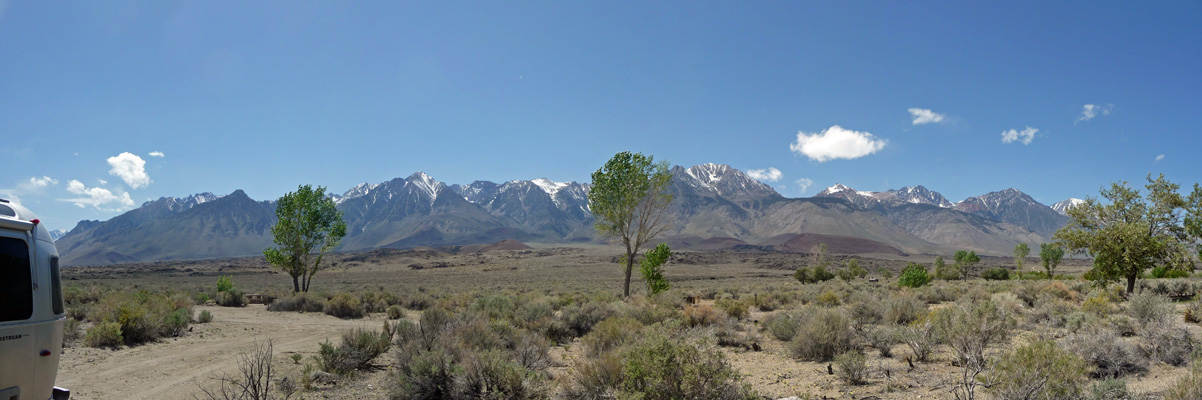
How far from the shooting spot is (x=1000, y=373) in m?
6.10

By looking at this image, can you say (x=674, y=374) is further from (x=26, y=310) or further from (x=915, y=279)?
(x=915, y=279)

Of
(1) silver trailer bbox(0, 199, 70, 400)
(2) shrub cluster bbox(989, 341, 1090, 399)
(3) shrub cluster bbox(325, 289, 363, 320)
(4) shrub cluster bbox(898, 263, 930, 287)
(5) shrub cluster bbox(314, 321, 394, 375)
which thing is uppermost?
(1) silver trailer bbox(0, 199, 70, 400)

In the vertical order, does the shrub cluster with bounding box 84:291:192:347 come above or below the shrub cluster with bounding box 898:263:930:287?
above

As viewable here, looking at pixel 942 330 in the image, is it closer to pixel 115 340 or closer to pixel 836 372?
pixel 836 372

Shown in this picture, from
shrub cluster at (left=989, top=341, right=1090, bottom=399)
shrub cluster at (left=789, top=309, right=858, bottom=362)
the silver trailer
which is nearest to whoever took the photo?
the silver trailer

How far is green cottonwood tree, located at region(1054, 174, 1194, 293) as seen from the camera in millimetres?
17734

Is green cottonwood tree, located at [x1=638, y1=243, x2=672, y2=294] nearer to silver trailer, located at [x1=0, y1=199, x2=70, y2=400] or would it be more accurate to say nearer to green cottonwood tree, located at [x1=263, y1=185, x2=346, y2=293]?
green cottonwood tree, located at [x1=263, y1=185, x2=346, y2=293]

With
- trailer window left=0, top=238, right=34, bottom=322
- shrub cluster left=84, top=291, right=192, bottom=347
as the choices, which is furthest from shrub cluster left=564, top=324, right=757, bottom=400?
shrub cluster left=84, top=291, right=192, bottom=347

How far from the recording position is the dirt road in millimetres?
8750

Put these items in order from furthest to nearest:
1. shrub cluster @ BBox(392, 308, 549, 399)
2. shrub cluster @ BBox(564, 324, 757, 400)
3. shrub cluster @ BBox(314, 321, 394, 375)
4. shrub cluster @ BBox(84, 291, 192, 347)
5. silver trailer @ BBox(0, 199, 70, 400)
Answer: shrub cluster @ BBox(84, 291, 192, 347) → shrub cluster @ BBox(314, 321, 394, 375) → shrub cluster @ BBox(392, 308, 549, 399) → shrub cluster @ BBox(564, 324, 757, 400) → silver trailer @ BBox(0, 199, 70, 400)

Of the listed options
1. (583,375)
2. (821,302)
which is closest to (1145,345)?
(583,375)

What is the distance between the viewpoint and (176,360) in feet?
36.3

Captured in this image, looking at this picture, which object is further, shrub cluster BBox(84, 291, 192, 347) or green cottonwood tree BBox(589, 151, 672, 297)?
green cottonwood tree BBox(589, 151, 672, 297)

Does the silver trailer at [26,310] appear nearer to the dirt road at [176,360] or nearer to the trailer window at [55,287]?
the trailer window at [55,287]
